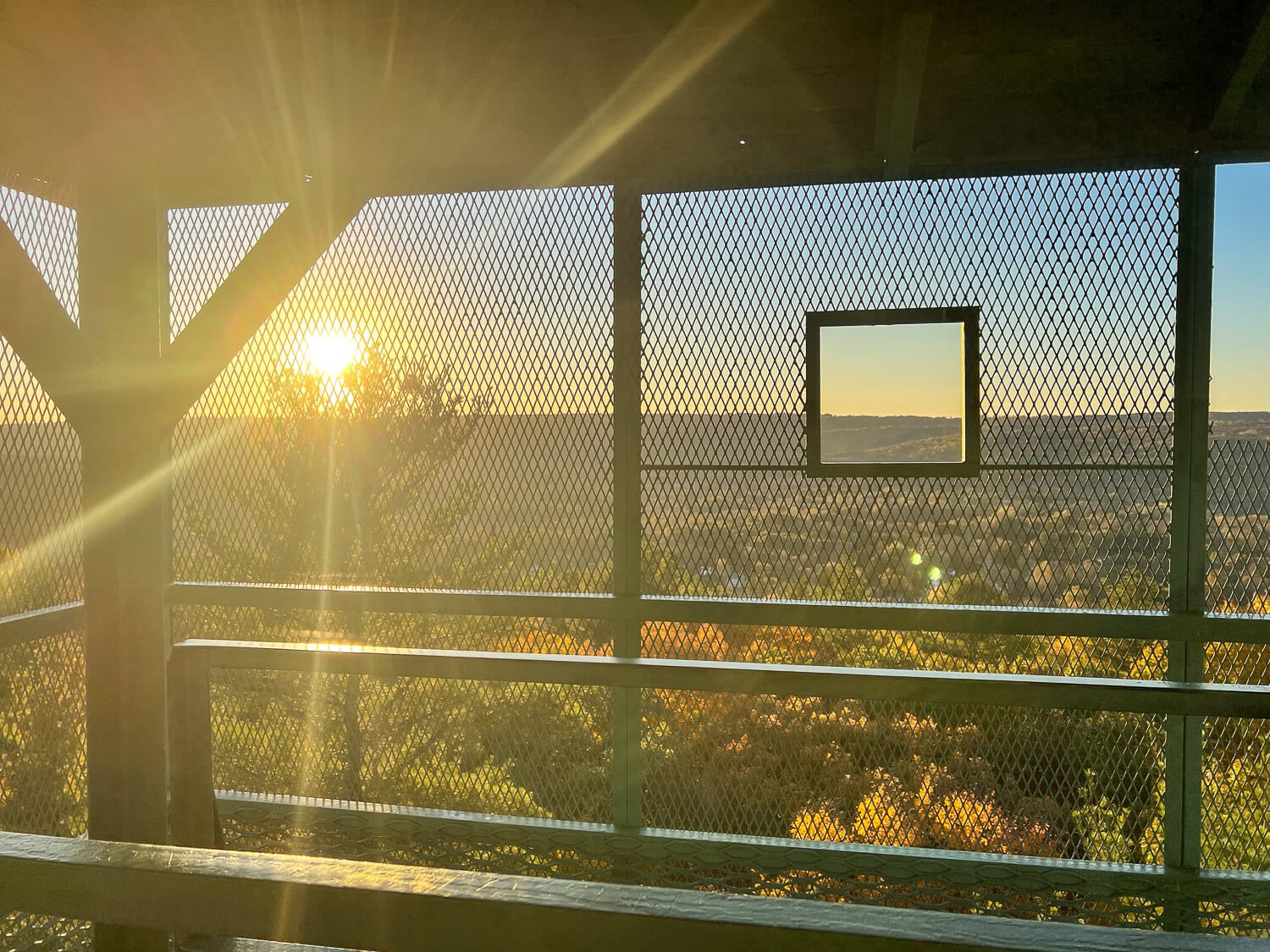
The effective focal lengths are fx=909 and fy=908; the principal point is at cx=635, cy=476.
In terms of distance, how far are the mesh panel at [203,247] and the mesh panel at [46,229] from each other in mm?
391

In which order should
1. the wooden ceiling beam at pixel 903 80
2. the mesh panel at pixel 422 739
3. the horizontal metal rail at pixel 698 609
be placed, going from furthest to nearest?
the mesh panel at pixel 422 739, the horizontal metal rail at pixel 698 609, the wooden ceiling beam at pixel 903 80

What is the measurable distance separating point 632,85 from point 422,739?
429cm

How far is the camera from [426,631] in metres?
4.56

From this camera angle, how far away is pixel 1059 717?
10.1 metres

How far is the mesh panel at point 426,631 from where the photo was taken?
432 centimetres

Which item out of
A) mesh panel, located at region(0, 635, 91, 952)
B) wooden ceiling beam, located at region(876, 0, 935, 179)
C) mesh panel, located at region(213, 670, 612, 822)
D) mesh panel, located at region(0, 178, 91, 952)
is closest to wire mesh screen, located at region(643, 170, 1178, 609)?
wooden ceiling beam, located at region(876, 0, 935, 179)

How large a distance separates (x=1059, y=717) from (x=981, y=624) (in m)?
8.11

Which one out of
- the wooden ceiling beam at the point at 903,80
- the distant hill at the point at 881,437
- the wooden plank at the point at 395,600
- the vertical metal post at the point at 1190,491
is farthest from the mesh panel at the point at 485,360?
the vertical metal post at the point at 1190,491

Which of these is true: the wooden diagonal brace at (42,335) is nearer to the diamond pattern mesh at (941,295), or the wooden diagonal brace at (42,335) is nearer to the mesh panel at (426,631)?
the mesh panel at (426,631)

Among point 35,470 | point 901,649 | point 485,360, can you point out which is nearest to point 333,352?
point 485,360

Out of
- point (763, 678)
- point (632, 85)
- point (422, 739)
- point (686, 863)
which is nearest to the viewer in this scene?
point (763, 678)

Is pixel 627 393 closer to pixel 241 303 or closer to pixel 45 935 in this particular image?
pixel 241 303

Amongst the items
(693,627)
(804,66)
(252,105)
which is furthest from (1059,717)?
(252,105)

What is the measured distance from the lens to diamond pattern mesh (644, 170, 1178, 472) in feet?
10.5
